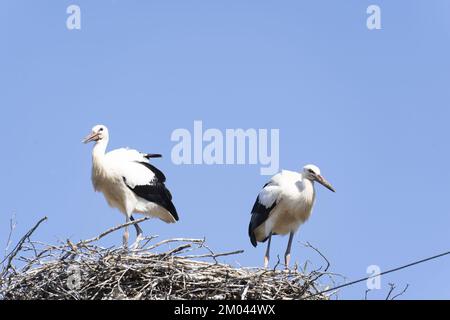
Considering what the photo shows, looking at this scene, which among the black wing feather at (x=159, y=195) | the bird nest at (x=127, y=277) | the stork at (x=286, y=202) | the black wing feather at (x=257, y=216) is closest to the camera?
the bird nest at (x=127, y=277)

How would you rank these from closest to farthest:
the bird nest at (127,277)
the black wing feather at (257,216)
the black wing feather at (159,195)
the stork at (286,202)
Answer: the bird nest at (127,277), the stork at (286,202), the black wing feather at (257,216), the black wing feather at (159,195)

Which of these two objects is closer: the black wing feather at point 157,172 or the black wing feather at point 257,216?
the black wing feather at point 257,216

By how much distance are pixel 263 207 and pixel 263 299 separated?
2872 mm

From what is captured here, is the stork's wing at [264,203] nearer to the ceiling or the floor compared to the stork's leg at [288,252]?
nearer to the ceiling

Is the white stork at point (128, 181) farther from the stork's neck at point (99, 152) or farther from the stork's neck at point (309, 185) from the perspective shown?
the stork's neck at point (309, 185)

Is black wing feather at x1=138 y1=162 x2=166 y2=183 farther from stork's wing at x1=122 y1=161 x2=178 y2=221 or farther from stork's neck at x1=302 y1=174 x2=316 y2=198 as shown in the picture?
stork's neck at x1=302 y1=174 x2=316 y2=198

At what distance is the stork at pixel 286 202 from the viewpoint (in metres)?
9.79

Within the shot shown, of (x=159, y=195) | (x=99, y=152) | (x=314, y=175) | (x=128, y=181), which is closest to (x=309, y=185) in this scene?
(x=314, y=175)

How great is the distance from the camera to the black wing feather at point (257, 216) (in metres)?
9.93

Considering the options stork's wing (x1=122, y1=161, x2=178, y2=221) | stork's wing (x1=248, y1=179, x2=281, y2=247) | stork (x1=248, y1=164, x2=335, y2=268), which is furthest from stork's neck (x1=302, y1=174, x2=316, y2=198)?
stork's wing (x1=122, y1=161, x2=178, y2=221)

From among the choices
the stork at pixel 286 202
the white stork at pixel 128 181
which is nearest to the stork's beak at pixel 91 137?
the white stork at pixel 128 181

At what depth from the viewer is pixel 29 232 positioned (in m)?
6.95
